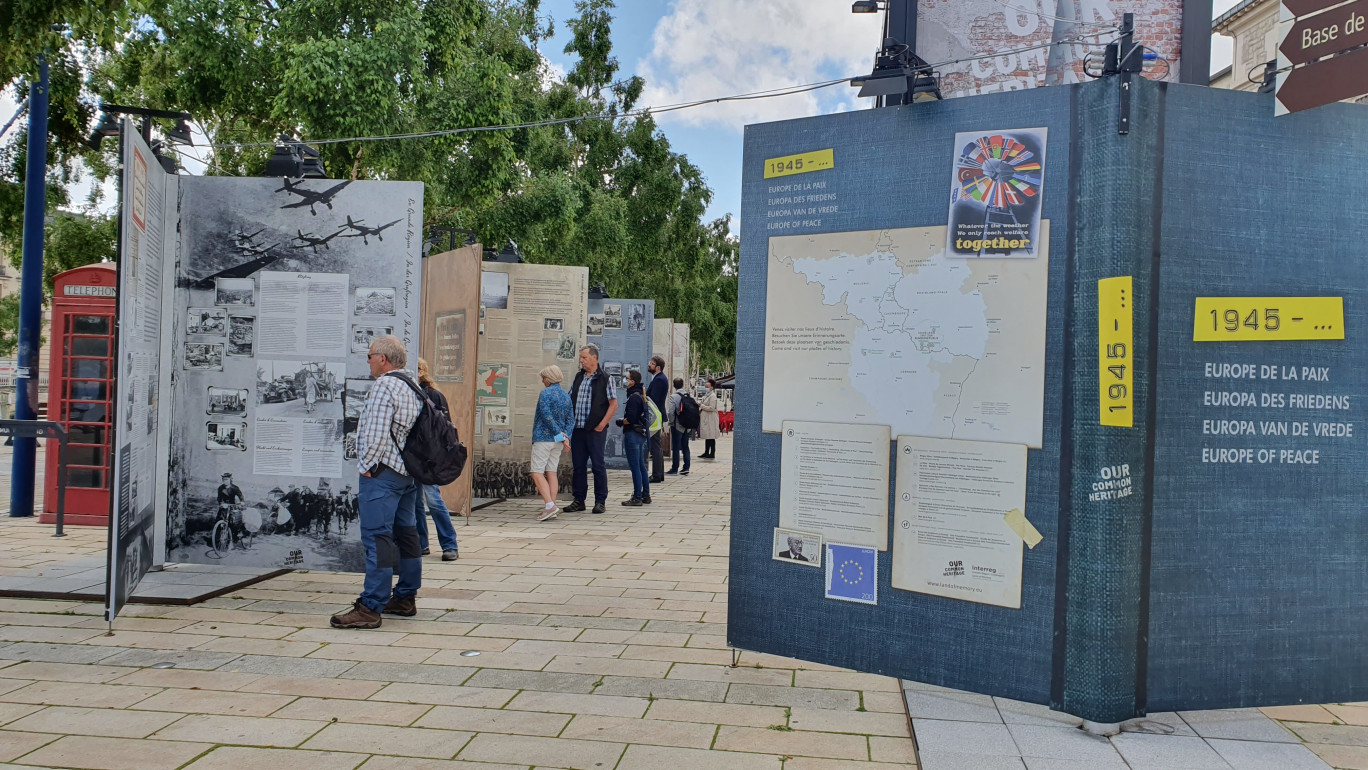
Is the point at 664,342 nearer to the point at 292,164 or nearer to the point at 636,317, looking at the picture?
the point at 636,317

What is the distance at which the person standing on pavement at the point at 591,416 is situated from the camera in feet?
37.2

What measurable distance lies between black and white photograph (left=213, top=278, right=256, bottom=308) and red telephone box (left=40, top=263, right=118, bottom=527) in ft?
11.6

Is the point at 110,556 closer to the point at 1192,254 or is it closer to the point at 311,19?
the point at 1192,254

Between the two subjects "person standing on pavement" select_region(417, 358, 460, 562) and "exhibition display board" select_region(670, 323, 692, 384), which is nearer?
"person standing on pavement" select_region(417, 358, 460, 562)

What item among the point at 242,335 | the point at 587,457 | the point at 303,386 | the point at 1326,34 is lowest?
the point at 587,457

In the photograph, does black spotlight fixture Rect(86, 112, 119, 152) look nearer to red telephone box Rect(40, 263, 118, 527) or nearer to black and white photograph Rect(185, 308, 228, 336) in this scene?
black and white photograph Rect(185, 308, 228, 336)

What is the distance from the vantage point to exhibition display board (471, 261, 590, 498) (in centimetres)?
1242

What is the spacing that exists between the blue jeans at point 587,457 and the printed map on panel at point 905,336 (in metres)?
6.44

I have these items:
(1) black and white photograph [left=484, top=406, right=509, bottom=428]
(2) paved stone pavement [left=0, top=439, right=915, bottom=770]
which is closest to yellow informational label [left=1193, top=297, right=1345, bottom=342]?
(2) paved stone pavement [left=0, top=439, right=915, bottom=770]

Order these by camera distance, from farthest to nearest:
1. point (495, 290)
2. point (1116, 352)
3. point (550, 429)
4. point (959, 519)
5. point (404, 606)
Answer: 1. point (495, 290)
2. point (550, 429)
3. point (404, 606)
4. point (959, 519)
5. point (1116, 352)

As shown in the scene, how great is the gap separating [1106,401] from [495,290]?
9.06 meters

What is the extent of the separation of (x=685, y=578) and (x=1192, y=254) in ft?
14.4

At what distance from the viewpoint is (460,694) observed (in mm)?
4758

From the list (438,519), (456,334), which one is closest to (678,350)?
(456,334)
